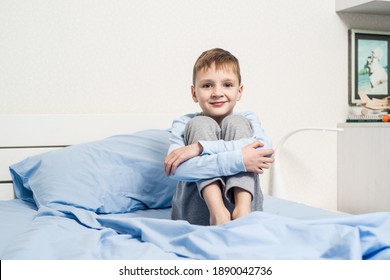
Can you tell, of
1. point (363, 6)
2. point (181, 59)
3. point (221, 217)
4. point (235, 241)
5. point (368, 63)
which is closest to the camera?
point (235, 241)

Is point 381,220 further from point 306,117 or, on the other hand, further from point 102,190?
point 306,117

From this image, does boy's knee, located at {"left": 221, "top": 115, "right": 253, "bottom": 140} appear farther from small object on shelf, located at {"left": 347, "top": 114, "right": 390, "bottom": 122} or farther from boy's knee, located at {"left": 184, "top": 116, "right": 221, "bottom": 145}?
small object on shelf, located at {"left": 347, "top": 114, "right": 390, "bottom": 122}

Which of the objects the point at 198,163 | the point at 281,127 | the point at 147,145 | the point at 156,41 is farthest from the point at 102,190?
the point at 281,127

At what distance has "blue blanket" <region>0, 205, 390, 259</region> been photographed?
0.88 m

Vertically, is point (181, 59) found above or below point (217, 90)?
above

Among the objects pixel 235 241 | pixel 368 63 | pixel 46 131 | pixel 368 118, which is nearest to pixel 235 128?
pixel 235 241

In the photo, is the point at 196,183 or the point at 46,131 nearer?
the point at 196,183

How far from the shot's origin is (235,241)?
0.91 metres

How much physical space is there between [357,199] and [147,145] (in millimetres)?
1278

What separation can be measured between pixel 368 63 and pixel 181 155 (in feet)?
5.62

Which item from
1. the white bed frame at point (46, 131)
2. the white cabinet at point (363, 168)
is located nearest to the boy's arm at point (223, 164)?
the white bed frame at point (46, 131)

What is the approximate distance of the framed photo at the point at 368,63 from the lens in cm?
253

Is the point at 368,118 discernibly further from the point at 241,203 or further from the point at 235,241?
the point at 235,241

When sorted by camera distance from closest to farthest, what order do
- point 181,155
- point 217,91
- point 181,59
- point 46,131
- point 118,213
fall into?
point 181,155
point 217,91
point 118,213
point 46,131
point 181,59
